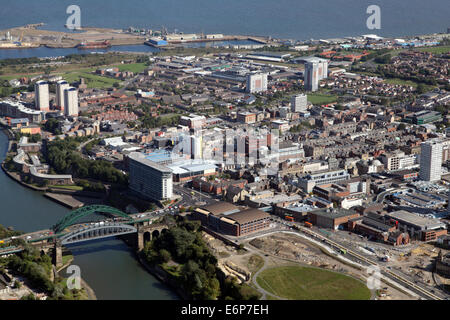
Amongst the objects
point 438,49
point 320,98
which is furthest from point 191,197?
point 438,49

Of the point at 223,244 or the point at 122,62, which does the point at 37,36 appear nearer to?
the point at 122,62

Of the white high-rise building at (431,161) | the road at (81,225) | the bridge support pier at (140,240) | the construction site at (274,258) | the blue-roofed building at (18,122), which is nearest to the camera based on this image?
the construction site at (274,258)

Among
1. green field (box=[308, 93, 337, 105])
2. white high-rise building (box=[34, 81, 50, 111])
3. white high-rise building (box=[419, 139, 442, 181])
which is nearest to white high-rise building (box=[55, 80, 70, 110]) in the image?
white high-rise building (box=[34, 81, 50, 111])

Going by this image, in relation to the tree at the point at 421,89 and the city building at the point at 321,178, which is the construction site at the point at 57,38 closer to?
the tree at the point at 421,89

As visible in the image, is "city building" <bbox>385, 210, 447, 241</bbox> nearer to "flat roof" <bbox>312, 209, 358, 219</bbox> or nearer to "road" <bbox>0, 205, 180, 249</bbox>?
"flat roof" <bbox>312, 209, 358, 219</bbox>

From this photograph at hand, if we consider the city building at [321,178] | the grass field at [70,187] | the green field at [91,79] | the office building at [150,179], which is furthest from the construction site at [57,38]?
the city building at [321,178]
